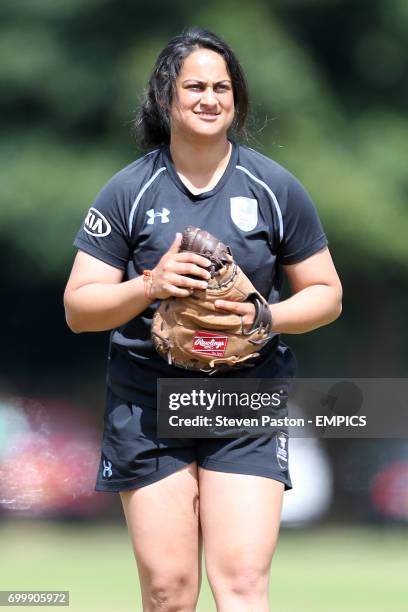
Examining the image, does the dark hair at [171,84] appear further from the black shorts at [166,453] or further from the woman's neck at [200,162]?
the black shorts at [166,453]

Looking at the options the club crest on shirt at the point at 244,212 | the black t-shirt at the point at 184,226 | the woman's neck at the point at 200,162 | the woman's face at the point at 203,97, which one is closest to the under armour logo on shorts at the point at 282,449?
the black t-shirt at the point at 184,226

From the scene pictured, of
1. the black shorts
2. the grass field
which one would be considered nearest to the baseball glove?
the black shorts

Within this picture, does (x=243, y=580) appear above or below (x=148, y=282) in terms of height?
below

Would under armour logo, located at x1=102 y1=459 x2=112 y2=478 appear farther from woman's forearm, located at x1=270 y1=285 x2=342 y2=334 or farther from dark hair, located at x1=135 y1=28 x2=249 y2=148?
dark hair, located at x1=135 y1=28 x2=249 y2=148

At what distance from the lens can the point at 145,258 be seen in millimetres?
3500

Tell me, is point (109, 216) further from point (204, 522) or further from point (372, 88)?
point (372, 88)

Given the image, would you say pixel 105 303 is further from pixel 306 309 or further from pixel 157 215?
pixel 306 309

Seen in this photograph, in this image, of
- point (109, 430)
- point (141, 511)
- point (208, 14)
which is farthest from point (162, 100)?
point (208, 14)

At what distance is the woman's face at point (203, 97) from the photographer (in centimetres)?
349

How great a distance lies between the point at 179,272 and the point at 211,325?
204 millimetres

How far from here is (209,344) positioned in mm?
3359

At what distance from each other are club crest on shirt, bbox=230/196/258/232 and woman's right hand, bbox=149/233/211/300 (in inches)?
9.9

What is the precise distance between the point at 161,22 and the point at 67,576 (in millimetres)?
Result: 4843

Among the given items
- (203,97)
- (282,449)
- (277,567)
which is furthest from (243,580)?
(277,567)
